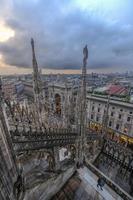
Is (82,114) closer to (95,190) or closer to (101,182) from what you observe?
(101,182)

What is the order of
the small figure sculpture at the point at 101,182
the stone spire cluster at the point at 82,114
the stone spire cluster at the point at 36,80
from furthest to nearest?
the stone spire cluster at the point at 36,80
the small figure sculpture at the point at 101,182
the stone spire cluster at the point at 82,114

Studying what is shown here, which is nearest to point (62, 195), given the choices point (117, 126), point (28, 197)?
point (28, 197)

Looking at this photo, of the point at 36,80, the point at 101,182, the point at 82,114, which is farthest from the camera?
the point at 36,80

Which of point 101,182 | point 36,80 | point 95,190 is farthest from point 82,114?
point 36,80

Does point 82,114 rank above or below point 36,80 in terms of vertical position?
below

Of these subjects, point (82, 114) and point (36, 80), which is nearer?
point (82, 114)

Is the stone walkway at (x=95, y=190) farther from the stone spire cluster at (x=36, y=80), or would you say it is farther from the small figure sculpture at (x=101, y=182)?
the stone spire cluster at (x=36, y=80)

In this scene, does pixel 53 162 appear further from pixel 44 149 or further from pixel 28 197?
pixel 28 197

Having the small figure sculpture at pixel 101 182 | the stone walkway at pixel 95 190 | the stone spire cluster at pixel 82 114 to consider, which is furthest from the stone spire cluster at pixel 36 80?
the small figure sculpture at pixel 101 182

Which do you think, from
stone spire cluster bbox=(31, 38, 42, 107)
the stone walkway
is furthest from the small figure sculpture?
stone spire cluster bbox=(31, 38, 42, 107)

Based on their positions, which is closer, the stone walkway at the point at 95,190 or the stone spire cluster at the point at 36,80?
the stone walkway at the point at 95,190
